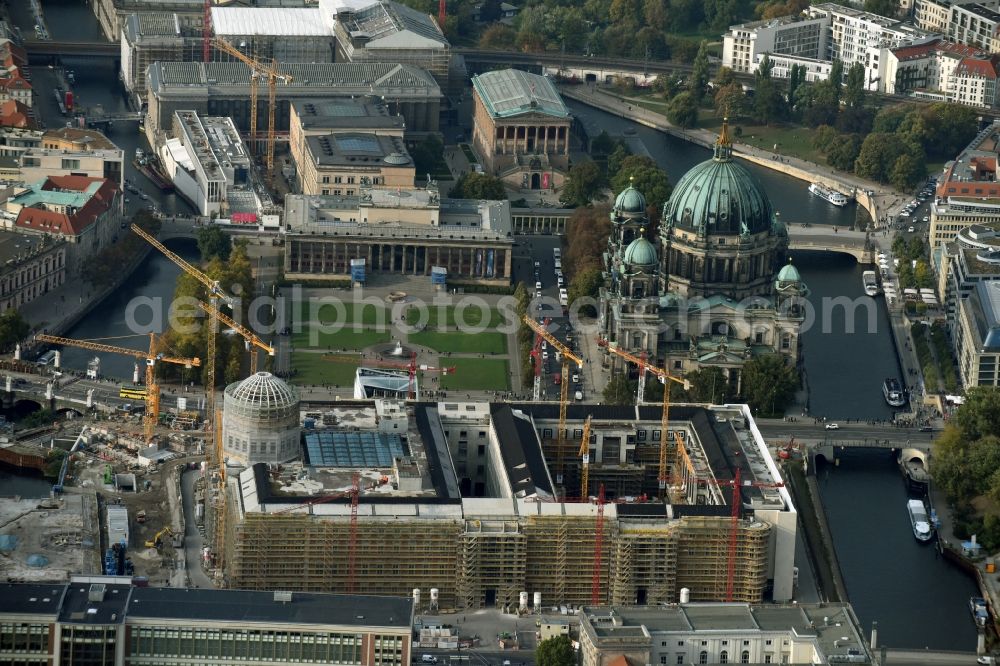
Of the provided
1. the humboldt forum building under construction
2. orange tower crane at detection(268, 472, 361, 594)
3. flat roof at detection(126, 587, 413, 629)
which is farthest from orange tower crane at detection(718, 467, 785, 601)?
flat roof at detection(126, 587, 413, 629)

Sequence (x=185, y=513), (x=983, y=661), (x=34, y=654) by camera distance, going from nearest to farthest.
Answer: (x=34, y=654)
(x=983, y=661)
(x=185, y=513)

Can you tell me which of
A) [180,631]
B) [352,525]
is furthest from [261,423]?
[180,631]

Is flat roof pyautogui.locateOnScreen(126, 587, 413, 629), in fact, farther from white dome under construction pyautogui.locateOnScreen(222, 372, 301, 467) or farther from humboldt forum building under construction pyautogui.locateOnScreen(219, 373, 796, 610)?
white dome under construction pyautogui.locateOnScreen(222, 372, 301, 467)

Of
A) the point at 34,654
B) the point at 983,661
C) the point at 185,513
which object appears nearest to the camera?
the point at 34,654

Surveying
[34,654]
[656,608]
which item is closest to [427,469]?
[656,608]

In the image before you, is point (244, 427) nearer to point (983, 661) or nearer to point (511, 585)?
point (511, 585)

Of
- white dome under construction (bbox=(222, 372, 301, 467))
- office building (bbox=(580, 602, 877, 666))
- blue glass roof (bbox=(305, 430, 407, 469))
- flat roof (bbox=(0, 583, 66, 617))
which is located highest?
white dome under construction (bbox=(222, 372, 301, 467))

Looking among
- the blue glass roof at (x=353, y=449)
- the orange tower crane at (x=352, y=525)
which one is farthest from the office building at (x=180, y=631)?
the blue glass roof at (x=353, y=449)
